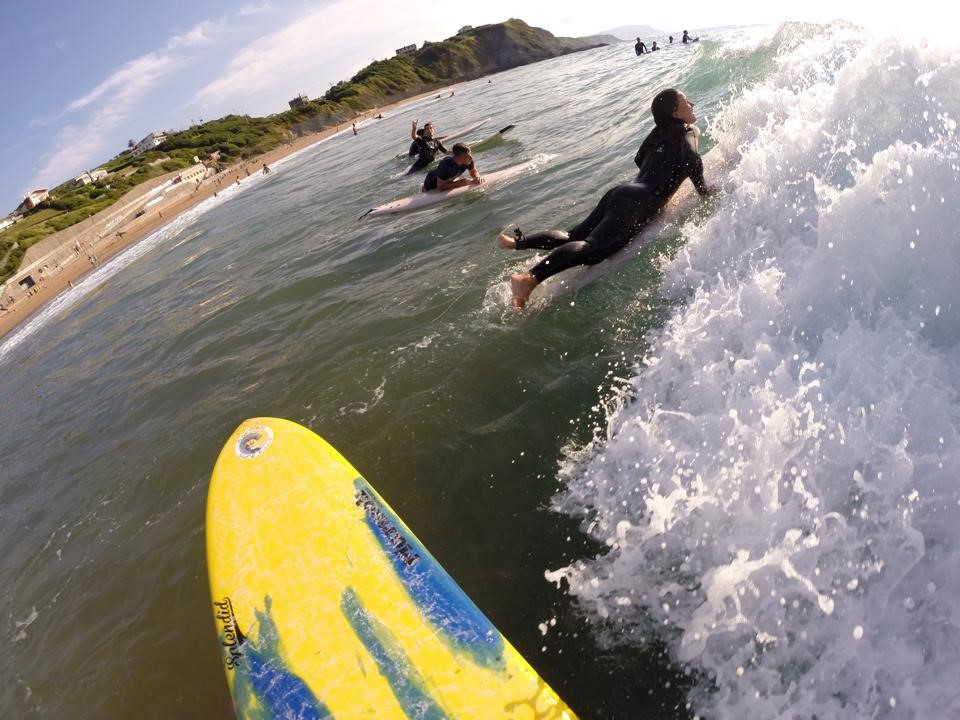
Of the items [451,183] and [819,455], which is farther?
[451,183]

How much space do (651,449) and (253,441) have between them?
3258mm

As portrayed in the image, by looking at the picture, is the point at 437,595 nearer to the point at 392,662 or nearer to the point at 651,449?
the point at 392,662

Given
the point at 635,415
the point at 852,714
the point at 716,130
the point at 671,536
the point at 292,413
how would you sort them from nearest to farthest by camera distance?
the point at 852,714 < the point at 671,536 < the point at 635,415 < the point at 292,413 < the point at 716,130

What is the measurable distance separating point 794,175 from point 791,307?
6.25 ft

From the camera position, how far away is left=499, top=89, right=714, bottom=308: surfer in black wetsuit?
6043 mm

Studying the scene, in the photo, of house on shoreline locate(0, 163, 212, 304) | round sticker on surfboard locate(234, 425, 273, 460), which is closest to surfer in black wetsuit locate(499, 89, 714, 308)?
round sticker on surfboard locate(234, 425, 273, 460)

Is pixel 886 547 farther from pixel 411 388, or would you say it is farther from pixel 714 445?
pixel 411 388

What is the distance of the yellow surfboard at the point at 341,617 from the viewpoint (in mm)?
2570

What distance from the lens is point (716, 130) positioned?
9047 millimetres

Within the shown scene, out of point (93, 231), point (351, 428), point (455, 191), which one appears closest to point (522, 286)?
point (351, 428)

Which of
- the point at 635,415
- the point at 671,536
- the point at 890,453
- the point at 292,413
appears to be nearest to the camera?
the point at 890,453

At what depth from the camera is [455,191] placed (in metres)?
11.5

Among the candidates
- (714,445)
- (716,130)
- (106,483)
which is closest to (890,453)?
(714,445)

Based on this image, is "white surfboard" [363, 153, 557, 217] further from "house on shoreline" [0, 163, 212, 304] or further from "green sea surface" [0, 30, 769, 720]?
"house on shoreline" [0, 163, 212, 304]
